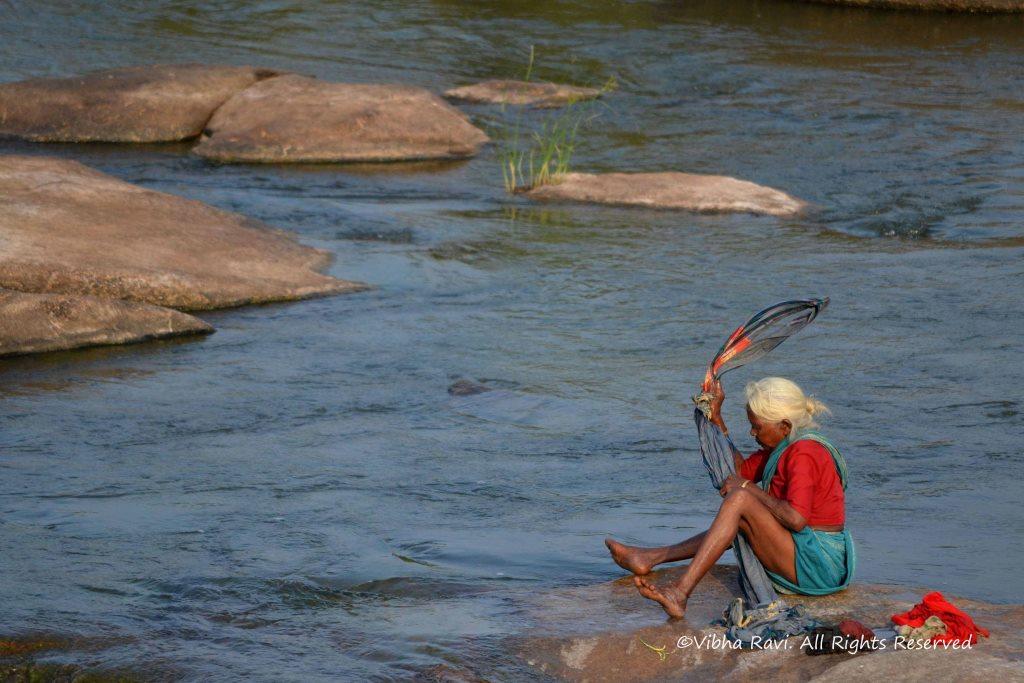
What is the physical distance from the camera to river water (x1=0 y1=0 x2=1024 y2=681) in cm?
552

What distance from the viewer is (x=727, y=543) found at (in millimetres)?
5117

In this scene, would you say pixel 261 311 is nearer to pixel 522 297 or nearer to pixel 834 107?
A: pixel 522 297

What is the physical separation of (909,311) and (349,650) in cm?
625

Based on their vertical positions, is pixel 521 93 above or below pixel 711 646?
above

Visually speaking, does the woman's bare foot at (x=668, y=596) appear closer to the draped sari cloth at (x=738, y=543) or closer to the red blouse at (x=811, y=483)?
the draped sari cloth at (x=738, y=543)

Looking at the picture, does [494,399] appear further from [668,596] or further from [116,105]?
[116,105]

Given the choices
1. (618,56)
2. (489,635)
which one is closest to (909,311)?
(489,635)

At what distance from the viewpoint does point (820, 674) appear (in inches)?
177

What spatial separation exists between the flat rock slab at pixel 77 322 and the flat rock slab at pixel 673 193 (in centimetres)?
503

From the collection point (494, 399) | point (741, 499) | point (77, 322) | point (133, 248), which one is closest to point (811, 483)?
point (741, 499)

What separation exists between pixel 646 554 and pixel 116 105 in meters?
12.3

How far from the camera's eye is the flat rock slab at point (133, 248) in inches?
393

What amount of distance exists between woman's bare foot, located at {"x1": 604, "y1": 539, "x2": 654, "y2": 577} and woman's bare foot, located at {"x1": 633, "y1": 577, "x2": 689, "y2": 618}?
244 mm

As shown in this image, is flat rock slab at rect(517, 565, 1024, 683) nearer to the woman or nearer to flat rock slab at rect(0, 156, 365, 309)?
the woman
